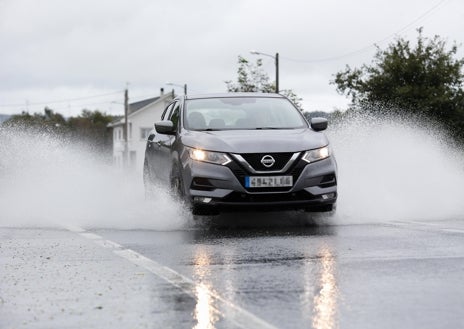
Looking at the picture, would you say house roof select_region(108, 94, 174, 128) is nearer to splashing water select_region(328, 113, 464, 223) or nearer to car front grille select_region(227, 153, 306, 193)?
splashing water select_region(328, 113, 464, 223)

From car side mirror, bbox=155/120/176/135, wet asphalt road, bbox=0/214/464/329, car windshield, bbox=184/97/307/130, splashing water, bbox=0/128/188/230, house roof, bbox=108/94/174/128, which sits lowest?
wet asphalt road, bbox=0/214/464/329

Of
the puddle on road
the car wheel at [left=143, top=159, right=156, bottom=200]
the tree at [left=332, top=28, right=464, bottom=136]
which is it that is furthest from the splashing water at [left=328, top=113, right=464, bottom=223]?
the tree at [left=332, top=28, right=464, bottom=136]

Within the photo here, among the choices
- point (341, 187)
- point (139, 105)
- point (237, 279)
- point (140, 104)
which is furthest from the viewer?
point (140, 104)

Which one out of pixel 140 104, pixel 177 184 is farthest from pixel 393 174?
pixel 140 104

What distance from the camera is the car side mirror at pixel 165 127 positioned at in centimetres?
1165

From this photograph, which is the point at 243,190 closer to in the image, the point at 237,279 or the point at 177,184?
the point at 177,184

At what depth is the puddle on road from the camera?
12.3m

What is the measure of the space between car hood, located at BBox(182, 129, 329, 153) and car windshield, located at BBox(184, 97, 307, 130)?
1.40 feet

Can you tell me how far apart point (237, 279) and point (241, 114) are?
215 inches

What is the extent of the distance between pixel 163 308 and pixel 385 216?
7294 mm

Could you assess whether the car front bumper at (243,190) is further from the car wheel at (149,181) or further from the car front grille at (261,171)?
the car wheel at (149,181)

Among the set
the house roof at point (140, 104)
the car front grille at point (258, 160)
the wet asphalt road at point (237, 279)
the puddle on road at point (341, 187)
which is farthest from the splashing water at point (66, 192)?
the house roof at point (140, 104)

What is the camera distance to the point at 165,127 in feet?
38.3

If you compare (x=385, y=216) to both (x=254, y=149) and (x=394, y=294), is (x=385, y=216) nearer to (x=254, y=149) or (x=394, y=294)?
(x=254, y=149)
